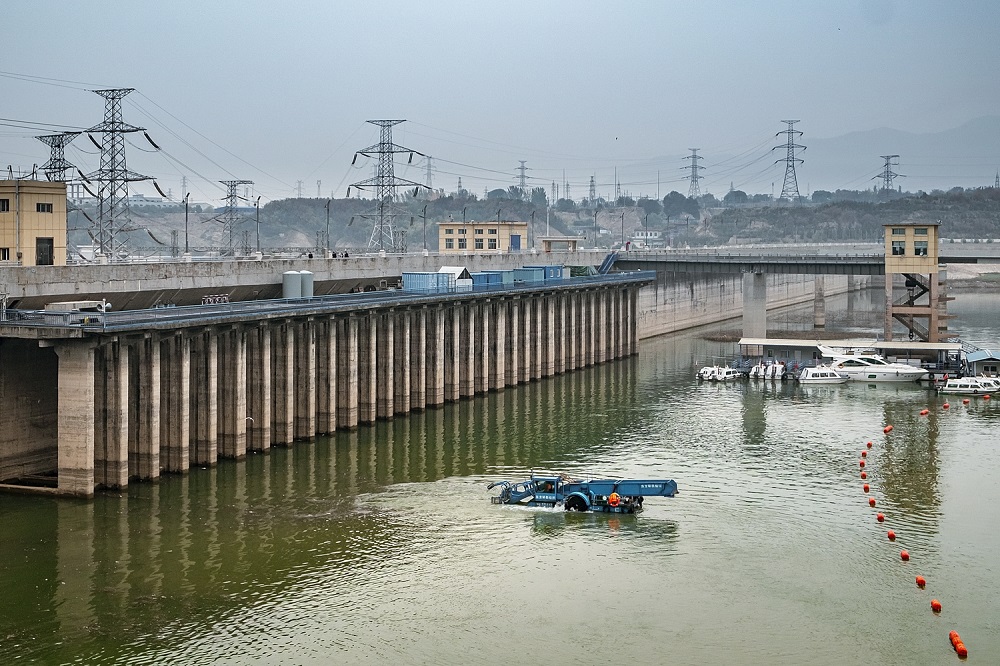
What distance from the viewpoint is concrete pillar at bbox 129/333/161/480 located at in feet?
177

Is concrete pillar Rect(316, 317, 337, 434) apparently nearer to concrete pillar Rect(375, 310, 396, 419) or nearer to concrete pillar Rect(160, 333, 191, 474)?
concrete pillar Rect(375, 310, 396, 419)

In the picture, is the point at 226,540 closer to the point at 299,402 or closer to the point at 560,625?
the point at 560,625

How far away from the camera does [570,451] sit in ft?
215

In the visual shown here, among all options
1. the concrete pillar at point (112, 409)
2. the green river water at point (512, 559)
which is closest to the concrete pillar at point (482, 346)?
the green river water at point (512, 559)

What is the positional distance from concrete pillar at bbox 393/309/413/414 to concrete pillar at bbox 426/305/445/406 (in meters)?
2.64

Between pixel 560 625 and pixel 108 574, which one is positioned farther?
pixel 108 574

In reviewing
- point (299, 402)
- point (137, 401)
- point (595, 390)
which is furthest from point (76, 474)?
point (595, 390)

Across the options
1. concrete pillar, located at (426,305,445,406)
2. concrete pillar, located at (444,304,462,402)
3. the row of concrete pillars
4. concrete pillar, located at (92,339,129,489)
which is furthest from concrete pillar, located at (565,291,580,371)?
concrete pillar, located at (92,339,129,489)

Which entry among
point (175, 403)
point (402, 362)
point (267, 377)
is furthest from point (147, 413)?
point (402, 362)

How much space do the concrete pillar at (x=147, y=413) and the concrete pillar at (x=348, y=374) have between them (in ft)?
53.9

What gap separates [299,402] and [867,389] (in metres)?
45.9

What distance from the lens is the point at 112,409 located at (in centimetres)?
5194

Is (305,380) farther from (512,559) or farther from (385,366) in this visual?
(512,559)

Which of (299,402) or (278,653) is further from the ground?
(299,402)
